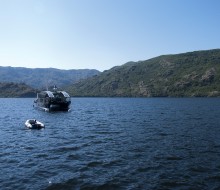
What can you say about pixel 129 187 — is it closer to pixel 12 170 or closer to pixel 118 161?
pixel 118 161

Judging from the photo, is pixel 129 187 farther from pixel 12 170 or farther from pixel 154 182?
pixel 12 170

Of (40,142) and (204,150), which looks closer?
(204,150)

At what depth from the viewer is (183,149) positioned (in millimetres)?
37938

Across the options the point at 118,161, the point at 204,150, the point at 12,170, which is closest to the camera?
the point at 12,170

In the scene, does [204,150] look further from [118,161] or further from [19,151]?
[19,151]

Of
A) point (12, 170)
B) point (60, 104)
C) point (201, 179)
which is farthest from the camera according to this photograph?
point (60, 104)

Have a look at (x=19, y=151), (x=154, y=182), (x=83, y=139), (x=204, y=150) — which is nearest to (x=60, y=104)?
(x=83, y=139)

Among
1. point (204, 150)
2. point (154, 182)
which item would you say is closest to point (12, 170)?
point (154, 182)

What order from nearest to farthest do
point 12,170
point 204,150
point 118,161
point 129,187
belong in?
point 129,187, point 12,170, point 118,161, point 204,150

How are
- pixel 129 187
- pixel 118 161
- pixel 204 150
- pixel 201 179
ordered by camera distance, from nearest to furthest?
pixel 129 187
pixel 201 179
pixel 118 161
pixel 204 150

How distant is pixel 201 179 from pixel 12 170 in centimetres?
1874

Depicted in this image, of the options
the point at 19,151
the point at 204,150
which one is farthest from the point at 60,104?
the point at 204,150

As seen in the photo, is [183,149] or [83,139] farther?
[83,139]

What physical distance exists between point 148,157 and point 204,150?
8441 millimetres
